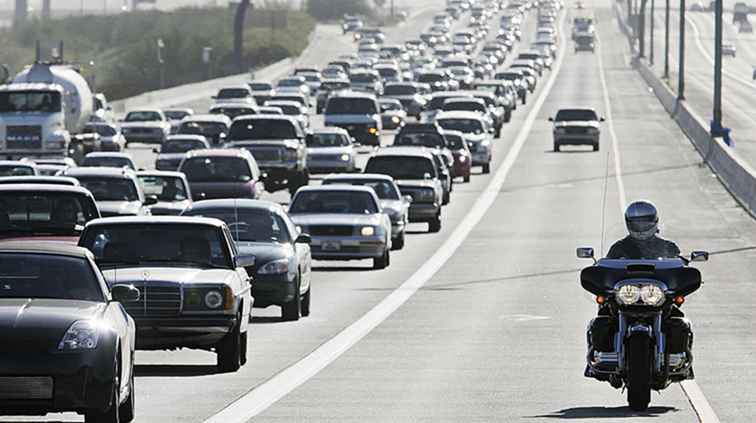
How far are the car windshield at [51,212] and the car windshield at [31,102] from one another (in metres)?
34.9

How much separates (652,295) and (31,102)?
47.1 m

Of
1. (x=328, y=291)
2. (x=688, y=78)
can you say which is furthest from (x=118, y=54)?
(x=328, y=291)

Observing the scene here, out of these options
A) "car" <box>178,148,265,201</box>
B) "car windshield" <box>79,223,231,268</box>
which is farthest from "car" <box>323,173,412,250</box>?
"car windshield" <box>79,223,231,268</box>

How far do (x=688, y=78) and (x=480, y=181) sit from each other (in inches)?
3188

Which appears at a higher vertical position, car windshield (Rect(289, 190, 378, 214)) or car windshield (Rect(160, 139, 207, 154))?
car windshield (Rect(289, 190, 378, 214))

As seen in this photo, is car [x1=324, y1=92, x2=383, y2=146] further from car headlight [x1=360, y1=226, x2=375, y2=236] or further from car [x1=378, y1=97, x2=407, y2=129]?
car headlight [x1=360, y1=226, x2=375, y2=236]

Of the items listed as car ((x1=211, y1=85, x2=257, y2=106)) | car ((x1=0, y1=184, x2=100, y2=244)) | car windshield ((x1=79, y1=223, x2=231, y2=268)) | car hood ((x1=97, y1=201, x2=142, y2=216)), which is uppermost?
car windshield ((x1=79, y1=223, x2=231, y2=268))

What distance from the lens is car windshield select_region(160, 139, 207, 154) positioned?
207ft

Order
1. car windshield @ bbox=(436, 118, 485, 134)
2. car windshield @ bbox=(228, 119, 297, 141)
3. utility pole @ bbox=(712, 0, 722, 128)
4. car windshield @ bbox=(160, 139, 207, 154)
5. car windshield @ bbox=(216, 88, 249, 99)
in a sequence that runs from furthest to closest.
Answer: car windshield @ bbox=(216, 88, 249, 99) → car windshield @ bbox=(436, 118, 485, 134) → utility pole @ bbox=(712, 0, 722, 128) → car windshield @ bbox=(160, 139, 207, 154) → car windshield @ bbox=(228, 119, 297, 141)

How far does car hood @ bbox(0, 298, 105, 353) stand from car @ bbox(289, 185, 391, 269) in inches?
851

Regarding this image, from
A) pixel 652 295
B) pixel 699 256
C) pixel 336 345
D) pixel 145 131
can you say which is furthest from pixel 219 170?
pixel 145 131

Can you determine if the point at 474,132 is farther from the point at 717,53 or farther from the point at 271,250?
the point at 271,250

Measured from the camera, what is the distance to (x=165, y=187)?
136 ft

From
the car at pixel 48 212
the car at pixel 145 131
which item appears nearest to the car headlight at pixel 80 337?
the car at pixel 48 212
